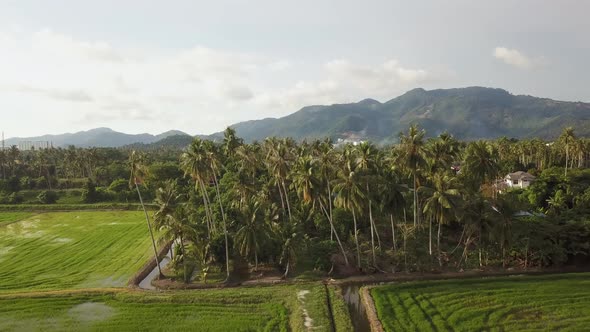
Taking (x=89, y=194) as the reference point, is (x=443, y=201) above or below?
above

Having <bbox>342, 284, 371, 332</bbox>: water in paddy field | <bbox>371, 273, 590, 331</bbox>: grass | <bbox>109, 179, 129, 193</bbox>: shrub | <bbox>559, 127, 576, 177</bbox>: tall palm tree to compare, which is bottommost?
<bbox>342, 284, 371, 332</bbox>: water in paddy field

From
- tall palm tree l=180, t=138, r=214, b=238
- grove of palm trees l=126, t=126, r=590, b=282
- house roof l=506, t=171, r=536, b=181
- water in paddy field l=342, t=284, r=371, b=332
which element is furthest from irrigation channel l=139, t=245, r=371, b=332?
house roof l=506, t=171, r=536, b=181

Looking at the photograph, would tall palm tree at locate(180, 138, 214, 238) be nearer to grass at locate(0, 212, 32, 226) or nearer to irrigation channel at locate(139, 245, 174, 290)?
irrigation channel at locate(139, 245, 174, 290)

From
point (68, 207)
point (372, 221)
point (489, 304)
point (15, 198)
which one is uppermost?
point (15, 198)

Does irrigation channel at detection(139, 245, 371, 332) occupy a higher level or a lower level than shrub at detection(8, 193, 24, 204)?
lower

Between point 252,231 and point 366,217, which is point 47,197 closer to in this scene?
point 252,231

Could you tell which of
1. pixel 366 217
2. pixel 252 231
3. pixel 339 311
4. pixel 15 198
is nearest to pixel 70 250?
pixel 252 231
